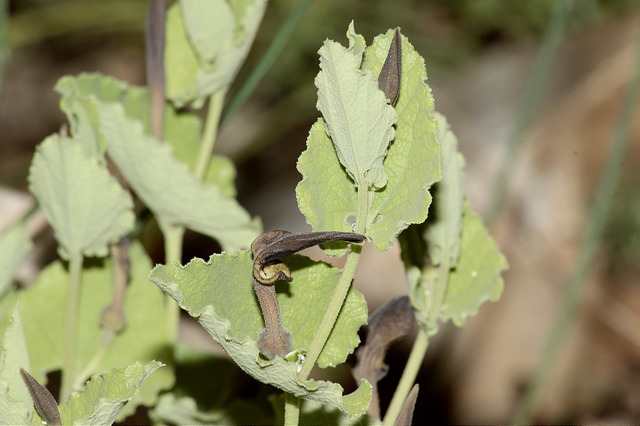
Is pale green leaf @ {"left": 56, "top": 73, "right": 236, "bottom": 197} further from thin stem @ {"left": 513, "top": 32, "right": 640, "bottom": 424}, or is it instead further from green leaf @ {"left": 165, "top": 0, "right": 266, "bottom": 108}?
thin stem @ {"left": 513, "top": 32, "right": 640, "bottom": 424}

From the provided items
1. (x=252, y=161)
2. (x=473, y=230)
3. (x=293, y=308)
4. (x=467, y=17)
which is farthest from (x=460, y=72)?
(x=293, y=308)

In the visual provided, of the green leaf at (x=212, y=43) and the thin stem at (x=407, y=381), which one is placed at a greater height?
the green leaf at (x=212, y=43)

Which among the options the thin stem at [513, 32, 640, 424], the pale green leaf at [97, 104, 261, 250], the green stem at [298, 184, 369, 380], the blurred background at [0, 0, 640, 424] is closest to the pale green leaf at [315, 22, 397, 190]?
the green stem at [298, 184, 369, 380]

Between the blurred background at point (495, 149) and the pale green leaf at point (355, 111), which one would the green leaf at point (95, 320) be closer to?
the pale green leaf at point (355, 111)

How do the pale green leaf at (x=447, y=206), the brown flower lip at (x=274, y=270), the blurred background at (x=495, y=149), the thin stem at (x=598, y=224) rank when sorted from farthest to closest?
the blurred background at (x=495, y=149)
the thin stem at (x=598, y=224)
the pale green leaf at (x=447, y=206)
the brown flower lip at (x=274, y=270)

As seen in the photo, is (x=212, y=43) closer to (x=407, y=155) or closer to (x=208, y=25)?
(x=208, y=25)

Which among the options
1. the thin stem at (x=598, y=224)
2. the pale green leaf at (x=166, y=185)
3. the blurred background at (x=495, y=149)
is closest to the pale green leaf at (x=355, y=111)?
the pale green leaf at (x=166, y=185)
